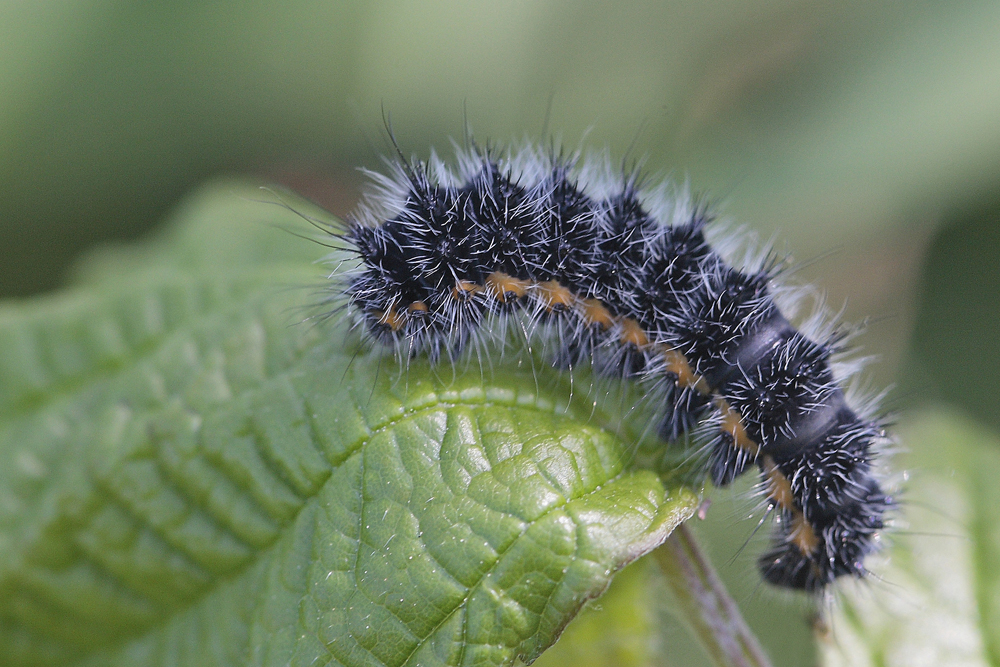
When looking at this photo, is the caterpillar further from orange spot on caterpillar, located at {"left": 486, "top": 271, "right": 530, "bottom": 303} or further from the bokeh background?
the bokeh background

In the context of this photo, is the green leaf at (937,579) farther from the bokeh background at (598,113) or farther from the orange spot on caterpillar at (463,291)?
the orange spot on caterpillar at (463,291)

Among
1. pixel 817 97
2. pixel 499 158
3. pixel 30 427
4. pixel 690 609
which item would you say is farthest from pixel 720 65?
pixel 30 427

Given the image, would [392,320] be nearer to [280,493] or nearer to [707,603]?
[280,493]

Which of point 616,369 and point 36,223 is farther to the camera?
point 36,223

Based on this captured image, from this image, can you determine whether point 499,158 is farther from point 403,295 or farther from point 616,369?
point 616,369

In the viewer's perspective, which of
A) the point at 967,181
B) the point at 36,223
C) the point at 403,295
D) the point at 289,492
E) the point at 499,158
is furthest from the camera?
the point at 36,223

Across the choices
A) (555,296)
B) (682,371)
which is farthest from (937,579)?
(555,296)
